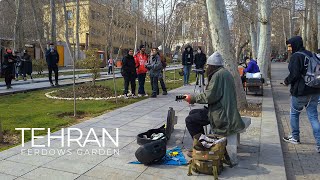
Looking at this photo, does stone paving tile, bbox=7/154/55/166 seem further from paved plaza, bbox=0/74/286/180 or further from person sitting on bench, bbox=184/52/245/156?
person sitting on bench, bbox=184/52/245/156

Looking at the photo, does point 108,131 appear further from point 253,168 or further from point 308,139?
point 308,139

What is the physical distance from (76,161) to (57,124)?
9.24 feet

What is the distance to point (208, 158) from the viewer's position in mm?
4488

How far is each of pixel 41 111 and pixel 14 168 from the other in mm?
5040

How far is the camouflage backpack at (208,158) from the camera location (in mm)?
4480

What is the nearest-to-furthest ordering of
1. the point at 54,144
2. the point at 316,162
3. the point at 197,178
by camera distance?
the point at 197,178, the point at 316,162, the point at 54,144

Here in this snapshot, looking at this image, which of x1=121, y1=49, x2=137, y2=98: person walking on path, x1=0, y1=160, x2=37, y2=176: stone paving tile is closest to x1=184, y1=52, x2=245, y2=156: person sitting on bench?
x1=0, y1=160, x2=37, y2=176: stone paving tile

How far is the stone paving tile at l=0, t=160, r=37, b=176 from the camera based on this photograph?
456 centimetres

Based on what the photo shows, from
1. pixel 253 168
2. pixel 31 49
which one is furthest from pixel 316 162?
pixel 31 49

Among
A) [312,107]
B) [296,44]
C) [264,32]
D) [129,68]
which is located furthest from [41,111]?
[264,32]

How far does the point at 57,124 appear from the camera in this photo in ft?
25.1

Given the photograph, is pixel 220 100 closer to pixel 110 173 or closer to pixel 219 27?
pixel 110 173

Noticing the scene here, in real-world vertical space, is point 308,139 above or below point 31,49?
below

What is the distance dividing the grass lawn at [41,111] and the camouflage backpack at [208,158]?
336cm
